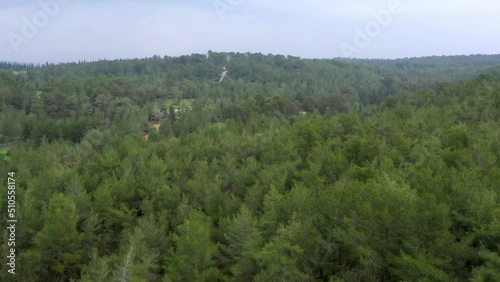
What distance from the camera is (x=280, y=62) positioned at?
180875 millimetres

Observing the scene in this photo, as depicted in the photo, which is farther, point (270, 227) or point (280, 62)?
point (280, 62)

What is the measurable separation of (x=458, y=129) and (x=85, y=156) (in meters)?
39.9

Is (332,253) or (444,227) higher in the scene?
(444,227)

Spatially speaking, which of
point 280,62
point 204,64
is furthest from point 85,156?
point 280,62

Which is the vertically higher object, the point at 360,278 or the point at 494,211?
the point at 494,211

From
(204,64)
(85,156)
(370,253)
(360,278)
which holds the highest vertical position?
(204,64)

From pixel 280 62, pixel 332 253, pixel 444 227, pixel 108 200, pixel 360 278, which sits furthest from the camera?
pixel 280 62

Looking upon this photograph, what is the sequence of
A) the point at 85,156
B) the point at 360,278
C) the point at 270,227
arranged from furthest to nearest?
1. the point at 85,156
2. the point at 270,227
3. the point at 360,278

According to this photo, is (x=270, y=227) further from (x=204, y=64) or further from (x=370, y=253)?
(x=204, y=64)

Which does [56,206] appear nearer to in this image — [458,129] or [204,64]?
[458,129]

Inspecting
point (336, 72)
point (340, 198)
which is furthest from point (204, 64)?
point (340, 198)

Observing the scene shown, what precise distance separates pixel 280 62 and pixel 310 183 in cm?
16380

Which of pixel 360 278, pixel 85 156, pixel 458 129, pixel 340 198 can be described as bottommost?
pixel 85 156

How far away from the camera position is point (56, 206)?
70.5 feet
